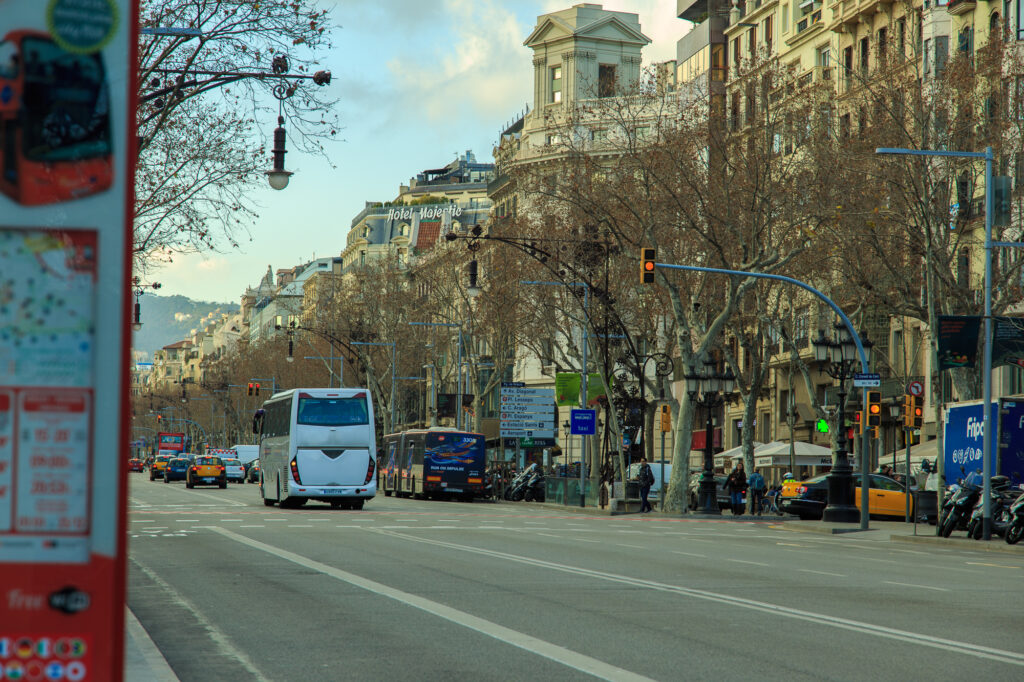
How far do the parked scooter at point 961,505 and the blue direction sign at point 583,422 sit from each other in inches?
806

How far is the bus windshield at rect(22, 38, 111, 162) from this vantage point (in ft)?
10.6

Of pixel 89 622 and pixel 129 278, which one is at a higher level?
pixel 129 278

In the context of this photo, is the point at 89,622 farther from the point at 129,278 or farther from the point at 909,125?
the point at 909,125

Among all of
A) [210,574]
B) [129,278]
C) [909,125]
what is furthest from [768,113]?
[129,278]

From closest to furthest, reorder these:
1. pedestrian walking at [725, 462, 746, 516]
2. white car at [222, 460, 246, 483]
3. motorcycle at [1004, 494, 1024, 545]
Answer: motorcycle at [1004, 494, 1024, 545], pedestrian walking at [725, 462, 746, 516], white car at [222, 460, 246, 483]

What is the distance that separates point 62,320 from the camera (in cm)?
329

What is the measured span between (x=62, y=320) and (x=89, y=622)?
2.31 ft

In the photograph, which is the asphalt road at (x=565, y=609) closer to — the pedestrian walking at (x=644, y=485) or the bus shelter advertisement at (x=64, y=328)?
the bus shelter advertisement at (x=64, y=328)

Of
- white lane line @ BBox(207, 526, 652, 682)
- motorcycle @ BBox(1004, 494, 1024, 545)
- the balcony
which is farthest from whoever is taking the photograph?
the balcony

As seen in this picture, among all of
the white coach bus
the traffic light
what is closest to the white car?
the white coach bus

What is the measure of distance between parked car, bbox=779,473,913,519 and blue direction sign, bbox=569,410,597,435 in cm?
967

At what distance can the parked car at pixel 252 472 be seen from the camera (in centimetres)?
8751

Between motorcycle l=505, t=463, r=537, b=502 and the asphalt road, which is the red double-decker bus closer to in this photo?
the asphalt road

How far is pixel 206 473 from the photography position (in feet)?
221
